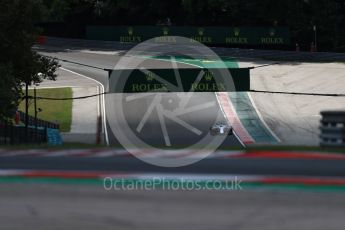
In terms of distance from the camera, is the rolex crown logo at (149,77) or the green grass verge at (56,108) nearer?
the rolex crown logo at (149,77)

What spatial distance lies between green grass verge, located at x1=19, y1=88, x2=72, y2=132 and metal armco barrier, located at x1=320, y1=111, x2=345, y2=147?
21.1m

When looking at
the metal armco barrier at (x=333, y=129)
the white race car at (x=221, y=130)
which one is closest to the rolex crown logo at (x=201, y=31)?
the white race car at (x=221, y=130)

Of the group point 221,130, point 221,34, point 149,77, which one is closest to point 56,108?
point 221,130

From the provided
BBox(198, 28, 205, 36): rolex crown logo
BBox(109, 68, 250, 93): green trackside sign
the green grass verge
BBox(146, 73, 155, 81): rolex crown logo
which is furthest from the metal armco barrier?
BBox(198, 28, 205, 36): rolex crown logo

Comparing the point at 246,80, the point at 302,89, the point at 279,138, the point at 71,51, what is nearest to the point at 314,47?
the point at 302,89

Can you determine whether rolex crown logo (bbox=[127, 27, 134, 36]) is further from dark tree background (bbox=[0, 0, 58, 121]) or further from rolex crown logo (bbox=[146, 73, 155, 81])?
rolex crown logo (bbox=[146, 73, 155, 81])

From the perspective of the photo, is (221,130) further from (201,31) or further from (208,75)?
(201,31)

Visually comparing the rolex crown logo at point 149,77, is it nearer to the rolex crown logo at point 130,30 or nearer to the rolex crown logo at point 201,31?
the rolex crown logo at point 201,31

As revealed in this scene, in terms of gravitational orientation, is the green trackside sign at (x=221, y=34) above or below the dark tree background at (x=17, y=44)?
above

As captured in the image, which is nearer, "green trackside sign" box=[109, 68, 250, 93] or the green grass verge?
"green trackside sign" box=[109, 68, 250, 93]

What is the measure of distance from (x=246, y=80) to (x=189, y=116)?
11.8 metres

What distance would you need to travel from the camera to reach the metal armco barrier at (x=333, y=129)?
10398mm

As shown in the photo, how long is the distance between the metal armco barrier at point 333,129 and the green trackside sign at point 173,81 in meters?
9.75

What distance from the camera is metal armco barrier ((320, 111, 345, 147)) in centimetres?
1040
